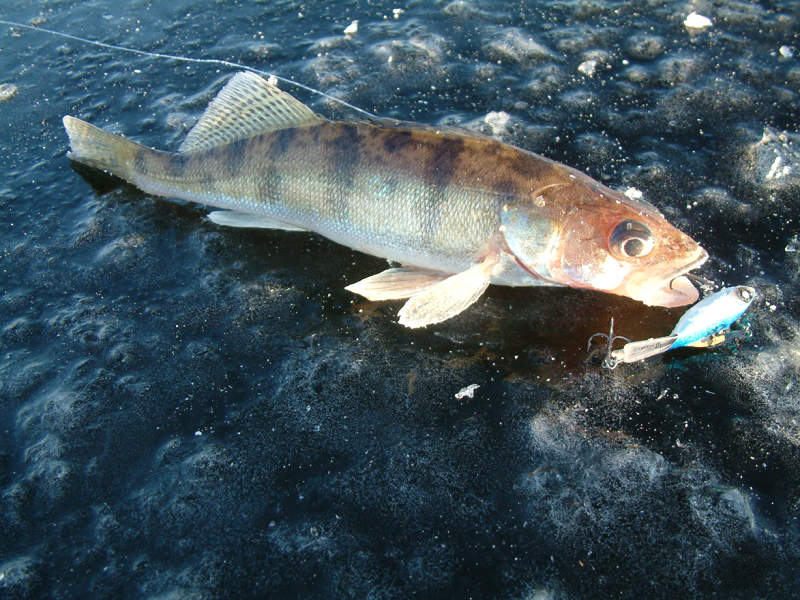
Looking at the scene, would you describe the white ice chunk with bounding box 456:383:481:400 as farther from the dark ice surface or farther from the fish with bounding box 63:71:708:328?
the fish with bounding box 63:71:708:328

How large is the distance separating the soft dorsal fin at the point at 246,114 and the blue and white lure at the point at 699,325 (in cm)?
258

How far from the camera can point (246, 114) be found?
12.5 ft

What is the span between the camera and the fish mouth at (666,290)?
9.46 ft

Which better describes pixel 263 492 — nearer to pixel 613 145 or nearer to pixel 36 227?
pixel 36 227

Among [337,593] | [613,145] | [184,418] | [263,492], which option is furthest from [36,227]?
[613,145]

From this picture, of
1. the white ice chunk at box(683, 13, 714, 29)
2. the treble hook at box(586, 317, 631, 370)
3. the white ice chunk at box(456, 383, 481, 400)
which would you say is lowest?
the white ice chunk at box(456, 383, 481, 400)

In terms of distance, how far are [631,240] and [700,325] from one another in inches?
25.0

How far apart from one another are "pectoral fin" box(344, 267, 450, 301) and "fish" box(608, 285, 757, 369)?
3.82ft

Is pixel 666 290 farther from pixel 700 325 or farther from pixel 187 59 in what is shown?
pixel 187 59

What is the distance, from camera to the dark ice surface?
237cm

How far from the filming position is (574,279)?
9.91 ft

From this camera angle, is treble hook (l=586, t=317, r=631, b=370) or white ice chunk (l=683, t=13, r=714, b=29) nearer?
treble hook (l=586, t=317, r=631, b=370)

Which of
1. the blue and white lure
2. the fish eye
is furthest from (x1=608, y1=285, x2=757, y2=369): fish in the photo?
the fish eye

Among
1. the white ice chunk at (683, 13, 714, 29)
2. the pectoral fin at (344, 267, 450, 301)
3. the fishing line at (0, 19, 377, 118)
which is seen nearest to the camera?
the pectoral fin at (344, 267, 450, 301)
